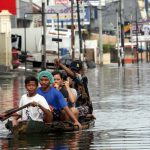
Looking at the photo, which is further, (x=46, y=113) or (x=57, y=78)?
(x=57, y=78)

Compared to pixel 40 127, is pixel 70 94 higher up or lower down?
higher up

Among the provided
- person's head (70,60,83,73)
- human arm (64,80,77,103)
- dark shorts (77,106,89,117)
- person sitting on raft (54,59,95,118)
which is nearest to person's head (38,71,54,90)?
human arm (64,80,77,103)

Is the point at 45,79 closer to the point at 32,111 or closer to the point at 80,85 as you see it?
the point at 32,111

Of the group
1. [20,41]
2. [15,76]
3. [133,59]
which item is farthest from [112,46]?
A: [15,76]

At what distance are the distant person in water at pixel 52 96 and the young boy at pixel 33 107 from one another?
333mm

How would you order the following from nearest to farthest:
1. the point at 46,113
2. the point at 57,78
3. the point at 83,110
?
the point at 46,113, the point at 57,78, the point at 83,110

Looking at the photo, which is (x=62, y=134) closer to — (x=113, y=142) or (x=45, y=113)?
(x=45, y=113)

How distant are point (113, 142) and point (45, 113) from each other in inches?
59.0

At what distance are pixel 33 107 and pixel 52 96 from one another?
60cm

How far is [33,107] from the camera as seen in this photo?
14.1 metres

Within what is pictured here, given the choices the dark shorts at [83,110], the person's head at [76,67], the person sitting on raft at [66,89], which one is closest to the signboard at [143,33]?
the person's head at [76,67]

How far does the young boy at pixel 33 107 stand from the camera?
549 inches

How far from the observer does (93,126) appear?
16.7 metres

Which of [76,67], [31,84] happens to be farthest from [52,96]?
[76,67]
